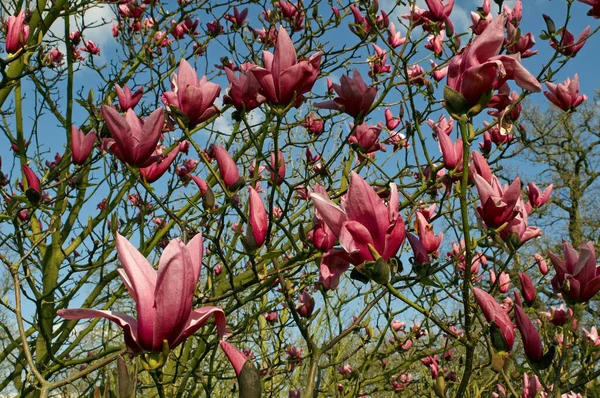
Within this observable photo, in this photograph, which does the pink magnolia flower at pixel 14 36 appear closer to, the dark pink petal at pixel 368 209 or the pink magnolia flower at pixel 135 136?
the pink magnolia flower at pixel 135 136

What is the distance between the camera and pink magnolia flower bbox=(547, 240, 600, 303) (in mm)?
1385

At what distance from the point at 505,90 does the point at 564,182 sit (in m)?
15.0

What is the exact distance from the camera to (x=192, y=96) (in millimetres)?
1541

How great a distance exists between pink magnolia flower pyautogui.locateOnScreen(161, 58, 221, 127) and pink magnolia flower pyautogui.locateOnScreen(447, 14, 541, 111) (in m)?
0.70

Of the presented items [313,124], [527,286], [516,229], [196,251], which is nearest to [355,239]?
[196,251]

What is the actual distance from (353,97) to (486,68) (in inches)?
26.6

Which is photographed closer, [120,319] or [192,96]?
[120,319]

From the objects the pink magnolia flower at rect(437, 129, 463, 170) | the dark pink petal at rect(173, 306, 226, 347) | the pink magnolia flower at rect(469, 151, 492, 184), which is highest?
the pink magnolia flower at rect(437, 129, 463, 170)

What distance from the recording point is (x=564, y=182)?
1470 cm

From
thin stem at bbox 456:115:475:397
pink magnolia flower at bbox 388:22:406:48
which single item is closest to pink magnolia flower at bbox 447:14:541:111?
thin stem at bbox 456:115:475:397

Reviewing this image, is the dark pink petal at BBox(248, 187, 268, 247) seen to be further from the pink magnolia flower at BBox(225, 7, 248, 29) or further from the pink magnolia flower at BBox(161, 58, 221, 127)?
the pink magnolia flower at BBox(225, 7, 248, 29)

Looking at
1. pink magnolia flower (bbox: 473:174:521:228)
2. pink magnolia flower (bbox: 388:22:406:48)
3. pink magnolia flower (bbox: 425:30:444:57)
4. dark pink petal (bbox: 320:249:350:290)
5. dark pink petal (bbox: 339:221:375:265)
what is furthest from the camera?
pink magnolia flower (bbox: 388:22:406:48)

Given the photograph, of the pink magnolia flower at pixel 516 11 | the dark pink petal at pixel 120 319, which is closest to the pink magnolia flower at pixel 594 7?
the pink magnolia flower at pixel 516 11

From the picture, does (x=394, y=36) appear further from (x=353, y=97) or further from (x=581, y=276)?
(x=581, y=276)
